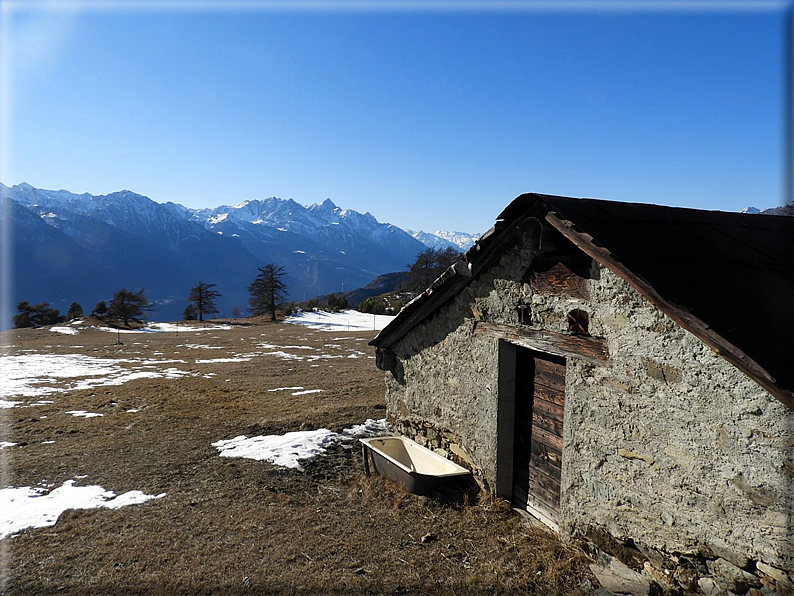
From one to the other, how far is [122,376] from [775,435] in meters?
18.1

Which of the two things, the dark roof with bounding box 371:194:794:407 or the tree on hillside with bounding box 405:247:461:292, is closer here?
the dark roof with bounding box 371:194:794:407

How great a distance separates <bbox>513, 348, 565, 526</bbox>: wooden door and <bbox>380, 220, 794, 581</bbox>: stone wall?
1.02 feet

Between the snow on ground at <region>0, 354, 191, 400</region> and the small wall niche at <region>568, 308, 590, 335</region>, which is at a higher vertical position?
the small wall niche at <region>568, 308, 590, 335</region>

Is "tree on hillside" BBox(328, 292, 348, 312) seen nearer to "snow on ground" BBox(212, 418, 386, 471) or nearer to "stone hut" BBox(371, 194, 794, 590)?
"snow on ground" BBox(212, 418, 386, 471)

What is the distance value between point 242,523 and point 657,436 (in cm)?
458

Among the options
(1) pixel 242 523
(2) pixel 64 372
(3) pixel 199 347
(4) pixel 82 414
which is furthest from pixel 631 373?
(3) pixel 199 347

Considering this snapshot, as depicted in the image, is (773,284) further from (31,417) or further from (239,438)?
(31,417)

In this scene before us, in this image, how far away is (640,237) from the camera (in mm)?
4148

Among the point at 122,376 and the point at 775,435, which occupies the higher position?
the point at 775,435

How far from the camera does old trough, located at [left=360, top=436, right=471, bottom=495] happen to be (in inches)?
231

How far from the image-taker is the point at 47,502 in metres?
6.23

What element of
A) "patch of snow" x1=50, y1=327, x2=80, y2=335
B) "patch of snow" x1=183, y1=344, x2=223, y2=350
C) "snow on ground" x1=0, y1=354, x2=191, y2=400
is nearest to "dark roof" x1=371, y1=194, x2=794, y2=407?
"snow on ground" x1=0, y1=354, x2=191, y2=400

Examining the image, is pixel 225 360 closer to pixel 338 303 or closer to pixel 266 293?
pixel 266 293

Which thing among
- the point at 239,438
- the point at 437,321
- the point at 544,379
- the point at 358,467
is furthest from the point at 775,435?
the point at 239,438
